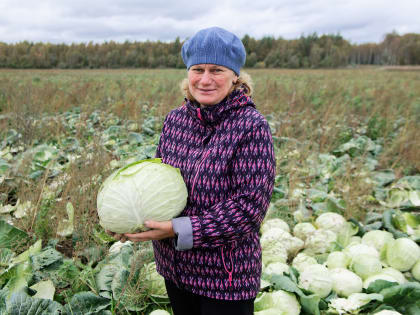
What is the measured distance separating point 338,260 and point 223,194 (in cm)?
185

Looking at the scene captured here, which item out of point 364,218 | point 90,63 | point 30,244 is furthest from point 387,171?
point 90,63

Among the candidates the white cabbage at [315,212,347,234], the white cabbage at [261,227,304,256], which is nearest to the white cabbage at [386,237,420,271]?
the white cabbage at [315,212,347,234]

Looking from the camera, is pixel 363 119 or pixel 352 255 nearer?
pixel 352 255

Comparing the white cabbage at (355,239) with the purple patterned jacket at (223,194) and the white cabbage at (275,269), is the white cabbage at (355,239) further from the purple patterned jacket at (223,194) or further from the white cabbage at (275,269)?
the purple patterned jacket at (223,194)

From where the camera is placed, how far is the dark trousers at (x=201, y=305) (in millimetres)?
1553

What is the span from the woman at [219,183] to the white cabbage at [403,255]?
74.2 inches

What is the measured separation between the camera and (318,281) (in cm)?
254

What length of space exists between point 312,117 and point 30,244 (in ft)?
20.1

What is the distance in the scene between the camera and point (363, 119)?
25.2ft

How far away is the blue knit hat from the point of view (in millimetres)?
1474

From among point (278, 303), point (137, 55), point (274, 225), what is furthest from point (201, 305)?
point (137, 55)

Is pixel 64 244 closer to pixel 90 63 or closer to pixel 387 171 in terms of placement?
pixel 387 171

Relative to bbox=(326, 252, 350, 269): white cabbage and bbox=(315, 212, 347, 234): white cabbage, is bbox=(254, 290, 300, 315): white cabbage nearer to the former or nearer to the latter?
bbox=(326, 252, 350, 269): white cabbage

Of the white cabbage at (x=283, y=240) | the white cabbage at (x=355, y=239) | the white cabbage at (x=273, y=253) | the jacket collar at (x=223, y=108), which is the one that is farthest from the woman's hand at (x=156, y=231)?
the white cabbage at (x=355, y=239)
